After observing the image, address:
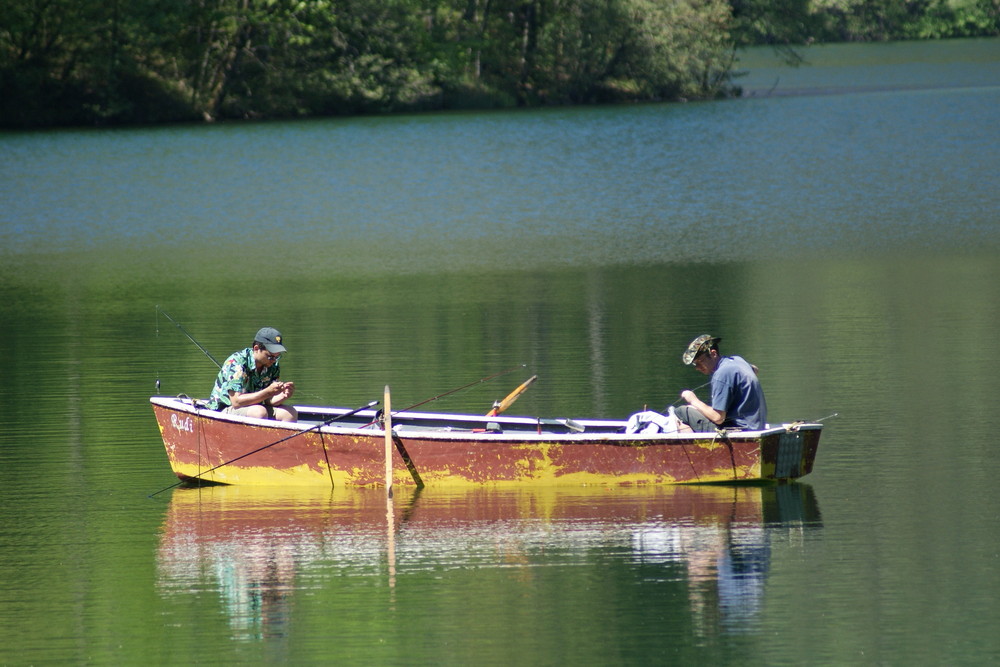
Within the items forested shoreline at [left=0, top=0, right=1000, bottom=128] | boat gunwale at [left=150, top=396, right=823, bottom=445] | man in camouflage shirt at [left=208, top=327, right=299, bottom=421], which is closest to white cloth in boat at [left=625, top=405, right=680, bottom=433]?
boat gunwale at [left=150, top=396, right=823, bottom=445]

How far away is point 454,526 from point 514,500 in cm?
78

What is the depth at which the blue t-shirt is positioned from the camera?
12094 mm

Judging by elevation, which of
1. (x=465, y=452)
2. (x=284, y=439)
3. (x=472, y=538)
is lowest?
(x=472, y=538)

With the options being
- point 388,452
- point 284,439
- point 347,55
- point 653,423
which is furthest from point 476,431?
point 347,55

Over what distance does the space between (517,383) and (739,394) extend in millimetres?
5091

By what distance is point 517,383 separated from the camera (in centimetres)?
1697

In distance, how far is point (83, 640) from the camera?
916 cm

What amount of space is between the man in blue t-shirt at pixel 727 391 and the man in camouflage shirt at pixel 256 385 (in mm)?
3311

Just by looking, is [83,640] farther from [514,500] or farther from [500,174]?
[500,174]

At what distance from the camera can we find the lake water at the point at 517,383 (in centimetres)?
927

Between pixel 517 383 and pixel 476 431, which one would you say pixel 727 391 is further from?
pixel 517 383

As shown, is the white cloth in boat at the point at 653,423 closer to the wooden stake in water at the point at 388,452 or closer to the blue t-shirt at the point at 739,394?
the blue t-shirt at the point at 739,394

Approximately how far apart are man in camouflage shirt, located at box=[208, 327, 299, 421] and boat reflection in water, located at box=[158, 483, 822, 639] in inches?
27.0

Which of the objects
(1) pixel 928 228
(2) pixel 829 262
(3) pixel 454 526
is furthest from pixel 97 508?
(1) pixel 928 228
